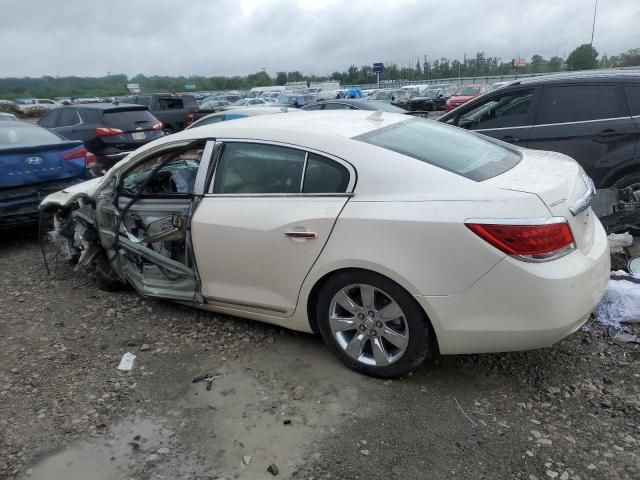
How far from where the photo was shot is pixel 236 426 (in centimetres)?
279

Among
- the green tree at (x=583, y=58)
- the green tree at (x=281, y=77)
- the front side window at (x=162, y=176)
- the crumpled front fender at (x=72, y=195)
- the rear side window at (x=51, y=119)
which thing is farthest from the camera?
the green tree at (x=281, y=77)

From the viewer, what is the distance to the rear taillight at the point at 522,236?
2537 mm

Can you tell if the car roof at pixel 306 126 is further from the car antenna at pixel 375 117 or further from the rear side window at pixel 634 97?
the rear side window at pixel 634 97

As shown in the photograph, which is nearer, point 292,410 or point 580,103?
point 292,410

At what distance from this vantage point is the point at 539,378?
10.0 ft

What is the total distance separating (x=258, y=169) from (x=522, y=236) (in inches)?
67.1

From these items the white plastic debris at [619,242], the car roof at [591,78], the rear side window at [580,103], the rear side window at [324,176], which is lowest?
the white plastic debris at [619,242]

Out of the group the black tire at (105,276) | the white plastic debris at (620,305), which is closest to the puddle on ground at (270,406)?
the black tire at (105,276)

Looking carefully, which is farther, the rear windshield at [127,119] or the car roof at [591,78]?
the rear windshield at [127,119]

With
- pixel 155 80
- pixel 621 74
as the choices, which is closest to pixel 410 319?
pixel 621 74

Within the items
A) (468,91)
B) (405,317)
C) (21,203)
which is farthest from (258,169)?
(468,91)

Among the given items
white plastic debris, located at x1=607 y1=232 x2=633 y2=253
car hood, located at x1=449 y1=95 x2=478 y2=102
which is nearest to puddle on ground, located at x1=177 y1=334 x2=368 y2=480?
white plastic debris, located at x1=607 y1=232 x2=633 y2=253

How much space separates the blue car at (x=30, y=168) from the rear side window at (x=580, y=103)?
17.5 ft

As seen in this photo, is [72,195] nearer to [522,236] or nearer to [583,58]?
[522,236]
